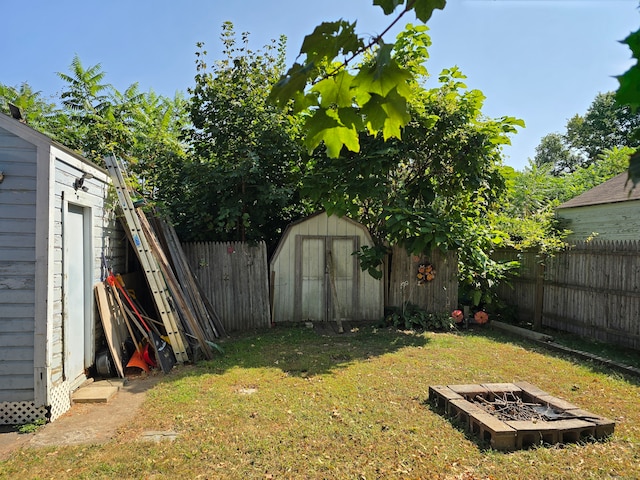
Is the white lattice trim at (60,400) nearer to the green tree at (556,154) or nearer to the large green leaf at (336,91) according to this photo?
the large green leaf at (336,91)

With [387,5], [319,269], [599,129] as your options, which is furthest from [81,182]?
[599,129]

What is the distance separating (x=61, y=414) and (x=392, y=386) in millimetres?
3529

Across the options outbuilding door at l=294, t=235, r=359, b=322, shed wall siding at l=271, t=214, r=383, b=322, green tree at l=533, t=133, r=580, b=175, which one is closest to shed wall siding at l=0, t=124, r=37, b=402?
shed wall siding at l=271, t=214, r=383, b=322

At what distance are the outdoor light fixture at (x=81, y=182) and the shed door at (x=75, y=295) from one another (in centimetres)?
22

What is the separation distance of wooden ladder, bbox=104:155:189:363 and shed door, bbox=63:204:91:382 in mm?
692

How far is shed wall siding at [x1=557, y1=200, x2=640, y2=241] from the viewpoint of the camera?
982 cm

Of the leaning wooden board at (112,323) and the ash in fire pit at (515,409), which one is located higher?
the leaning wooden board at (112,323)

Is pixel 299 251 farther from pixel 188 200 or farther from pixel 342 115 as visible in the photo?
pixel 342 115

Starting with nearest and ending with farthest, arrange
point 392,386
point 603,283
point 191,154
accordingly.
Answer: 1. point 392,386
2. point 603,283
3. point 191,154

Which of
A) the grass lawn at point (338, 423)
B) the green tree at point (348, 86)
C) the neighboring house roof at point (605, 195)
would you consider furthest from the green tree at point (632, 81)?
the neighboring house roof at point (605, 195)

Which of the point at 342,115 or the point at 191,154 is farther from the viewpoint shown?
the point at 191,154

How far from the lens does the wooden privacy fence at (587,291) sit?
6758 millimetres

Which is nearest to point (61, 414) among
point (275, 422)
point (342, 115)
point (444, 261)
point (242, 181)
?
point (275, 422)

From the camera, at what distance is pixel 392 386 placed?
16.9 feet
